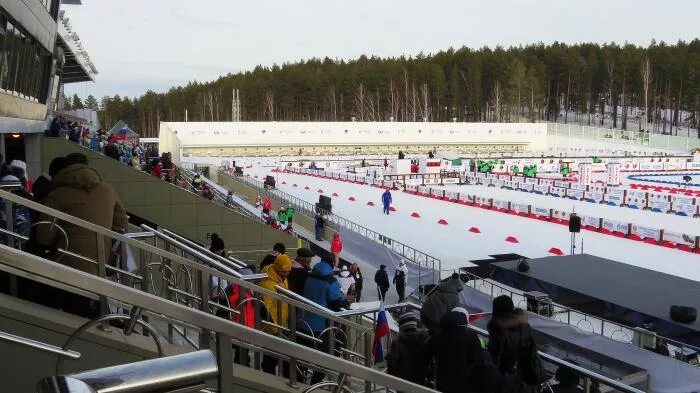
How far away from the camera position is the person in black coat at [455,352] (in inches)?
136

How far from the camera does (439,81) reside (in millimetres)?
96875

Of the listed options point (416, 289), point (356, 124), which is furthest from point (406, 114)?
point (416, 289)

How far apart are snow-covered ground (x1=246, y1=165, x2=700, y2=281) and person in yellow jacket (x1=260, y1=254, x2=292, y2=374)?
1006 centimetres

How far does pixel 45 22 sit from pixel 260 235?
7003mm

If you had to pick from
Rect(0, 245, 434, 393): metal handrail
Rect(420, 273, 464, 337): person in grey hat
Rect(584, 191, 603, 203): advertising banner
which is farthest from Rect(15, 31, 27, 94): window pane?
Rect(584, 191, 603, 203): advertising banner

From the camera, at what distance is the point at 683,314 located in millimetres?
7949

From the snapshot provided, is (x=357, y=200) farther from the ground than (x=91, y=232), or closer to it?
closer to it

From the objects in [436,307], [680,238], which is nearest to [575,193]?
[680,238]

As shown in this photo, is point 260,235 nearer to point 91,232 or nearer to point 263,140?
point 91,232

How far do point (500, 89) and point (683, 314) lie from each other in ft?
295

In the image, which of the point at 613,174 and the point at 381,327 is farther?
the point at 613,174

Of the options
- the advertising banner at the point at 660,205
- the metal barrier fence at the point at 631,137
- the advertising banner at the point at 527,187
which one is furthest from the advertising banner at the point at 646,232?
the metal barrier fence at the point at 631,137

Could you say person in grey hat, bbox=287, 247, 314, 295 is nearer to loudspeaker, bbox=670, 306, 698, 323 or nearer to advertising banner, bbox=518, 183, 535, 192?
loudspeaker, bbox=670, 306, 698, 323

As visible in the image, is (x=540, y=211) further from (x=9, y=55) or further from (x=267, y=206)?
(x=9, y=55)
